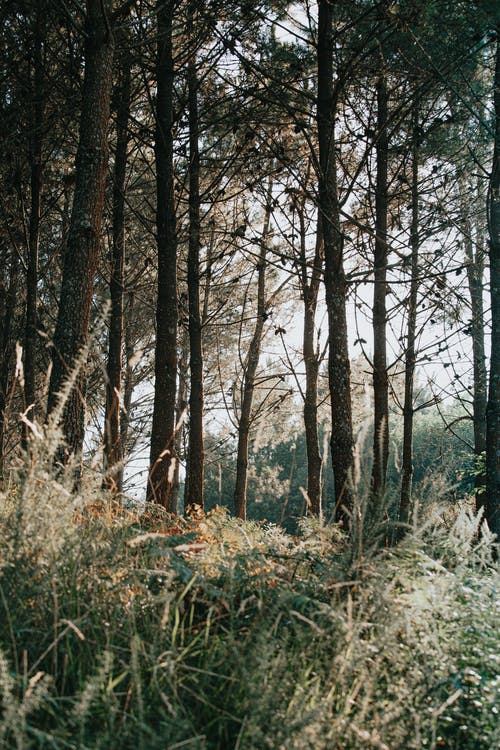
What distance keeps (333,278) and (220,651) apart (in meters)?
4.08

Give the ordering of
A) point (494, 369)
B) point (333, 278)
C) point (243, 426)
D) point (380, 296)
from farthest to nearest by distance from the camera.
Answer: point (243, 426)
point (380, 296)
point (494, 369)
point (333, 278)

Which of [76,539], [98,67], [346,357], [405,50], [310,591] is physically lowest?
[310,591]

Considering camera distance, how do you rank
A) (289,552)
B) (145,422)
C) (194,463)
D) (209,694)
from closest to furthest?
1. (209,694)
2. (289,552)
3. (194,463)
4. (145,422)

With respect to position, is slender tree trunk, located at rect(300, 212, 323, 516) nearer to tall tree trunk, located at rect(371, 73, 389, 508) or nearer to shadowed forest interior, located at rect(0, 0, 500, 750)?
shadowed forest interior, located at rect(0, 0, 500, 750)

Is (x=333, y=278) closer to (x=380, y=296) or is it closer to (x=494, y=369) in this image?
(x=494, y=369)

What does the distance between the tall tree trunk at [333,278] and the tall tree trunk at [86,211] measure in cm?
204

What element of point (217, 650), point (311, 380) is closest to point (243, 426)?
point (311, 380)

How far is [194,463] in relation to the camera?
8.45 metres

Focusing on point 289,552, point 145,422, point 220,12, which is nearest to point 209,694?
point 289,552

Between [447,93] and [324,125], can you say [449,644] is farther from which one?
[447,93]

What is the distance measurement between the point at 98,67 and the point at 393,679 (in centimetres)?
470

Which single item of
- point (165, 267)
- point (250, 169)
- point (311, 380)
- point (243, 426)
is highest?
point (250, 169)

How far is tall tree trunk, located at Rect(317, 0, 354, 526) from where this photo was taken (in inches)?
212

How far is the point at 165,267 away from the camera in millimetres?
6852
